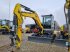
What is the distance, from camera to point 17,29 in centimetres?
1173

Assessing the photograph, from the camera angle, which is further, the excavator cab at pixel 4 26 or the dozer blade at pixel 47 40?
the excavator cab at pixel 4 26

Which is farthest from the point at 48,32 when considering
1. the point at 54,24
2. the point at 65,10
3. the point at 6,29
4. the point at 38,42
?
the point at 65,10

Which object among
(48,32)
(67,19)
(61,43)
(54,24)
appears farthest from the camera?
(54,24)

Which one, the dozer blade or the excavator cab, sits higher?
the excavator cab

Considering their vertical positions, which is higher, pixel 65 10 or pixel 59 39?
pixel 65 10

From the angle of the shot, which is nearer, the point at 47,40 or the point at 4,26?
the point at 47,40

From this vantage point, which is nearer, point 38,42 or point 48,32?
point 38,42

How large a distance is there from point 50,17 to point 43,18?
2.55ft

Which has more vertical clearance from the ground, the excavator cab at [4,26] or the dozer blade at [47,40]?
the excavator cab at [4,26]

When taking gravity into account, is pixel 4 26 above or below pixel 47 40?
above

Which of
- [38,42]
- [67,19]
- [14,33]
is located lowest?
[38,42]

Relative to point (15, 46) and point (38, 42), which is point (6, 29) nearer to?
point (38, 42)

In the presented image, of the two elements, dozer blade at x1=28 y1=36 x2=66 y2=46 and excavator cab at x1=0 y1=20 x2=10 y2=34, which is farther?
excavator cab at x1=0 y1=20 x2=10 y2=34

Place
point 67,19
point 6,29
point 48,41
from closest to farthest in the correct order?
point 67,19 → point 48,41 → point 6,29
